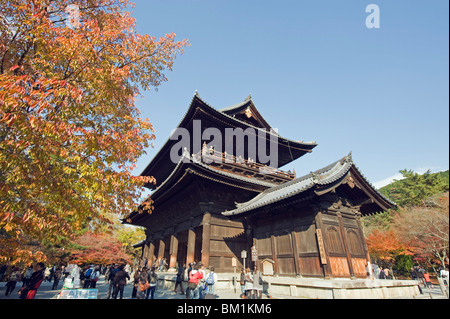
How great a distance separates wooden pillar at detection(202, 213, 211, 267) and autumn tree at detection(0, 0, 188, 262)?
6.89 m

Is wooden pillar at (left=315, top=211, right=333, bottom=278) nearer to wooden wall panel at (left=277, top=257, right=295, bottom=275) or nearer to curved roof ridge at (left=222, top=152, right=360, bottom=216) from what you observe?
curved roof ridge at (left=222, top=152, right=360, bottom=216)

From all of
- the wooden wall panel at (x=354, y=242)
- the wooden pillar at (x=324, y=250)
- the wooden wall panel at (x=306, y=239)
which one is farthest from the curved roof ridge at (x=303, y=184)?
the wooden wall panel at (x=354, y=242)

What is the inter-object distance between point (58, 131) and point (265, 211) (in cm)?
997

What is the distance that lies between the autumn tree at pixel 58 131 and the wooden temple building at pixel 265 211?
2.42 m

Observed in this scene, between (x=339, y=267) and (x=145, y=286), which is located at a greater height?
(x=339, y=267)

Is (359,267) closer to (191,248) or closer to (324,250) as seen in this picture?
(324,250)

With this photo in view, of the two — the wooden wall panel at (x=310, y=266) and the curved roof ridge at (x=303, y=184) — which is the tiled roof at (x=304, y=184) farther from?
the wooden wall panel at (x=310, y=266)

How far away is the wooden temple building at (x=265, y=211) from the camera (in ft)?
35.2

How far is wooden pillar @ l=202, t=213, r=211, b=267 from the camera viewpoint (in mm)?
13505

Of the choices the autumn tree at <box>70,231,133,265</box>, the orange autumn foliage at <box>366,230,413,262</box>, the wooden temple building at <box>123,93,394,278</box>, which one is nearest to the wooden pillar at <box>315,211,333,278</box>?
the wooden temple building at <box>123,93,394,278</box>

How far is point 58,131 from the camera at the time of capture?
5.61 m

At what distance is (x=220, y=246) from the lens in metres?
14.4

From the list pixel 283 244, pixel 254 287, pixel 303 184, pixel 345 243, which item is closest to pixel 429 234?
pixel 303 184
